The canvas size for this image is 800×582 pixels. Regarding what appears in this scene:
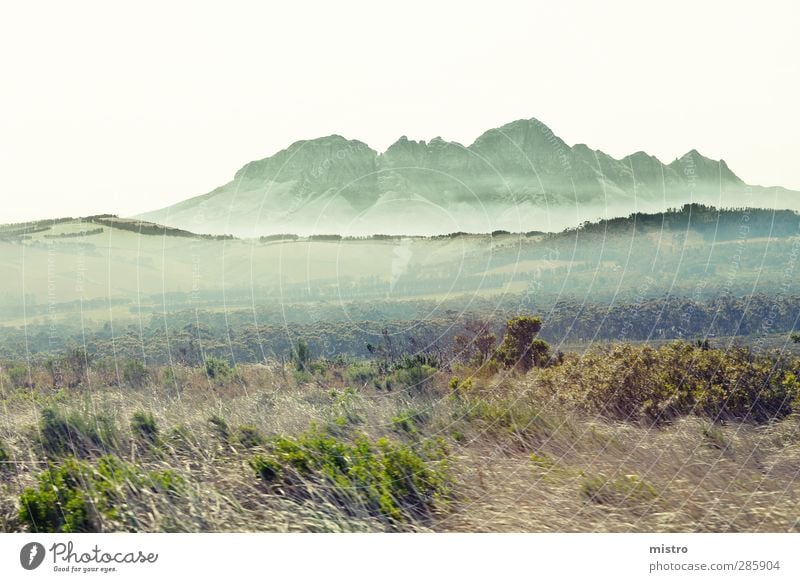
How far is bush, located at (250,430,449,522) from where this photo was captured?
7.77 m

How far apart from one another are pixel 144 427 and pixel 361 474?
311cm

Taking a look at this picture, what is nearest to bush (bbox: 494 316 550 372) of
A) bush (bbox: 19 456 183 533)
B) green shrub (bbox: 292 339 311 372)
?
green shrub (bbox: 292 339 311 372)

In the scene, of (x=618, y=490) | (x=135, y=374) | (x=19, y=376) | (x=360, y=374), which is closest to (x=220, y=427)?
(x=360, y=374)

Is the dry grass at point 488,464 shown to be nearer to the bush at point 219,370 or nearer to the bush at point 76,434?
the bush at point 76,434

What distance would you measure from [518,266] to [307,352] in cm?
391

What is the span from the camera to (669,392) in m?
9.92

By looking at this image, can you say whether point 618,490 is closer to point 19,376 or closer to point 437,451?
point 437,451

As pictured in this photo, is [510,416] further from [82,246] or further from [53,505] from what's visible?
[82,246]

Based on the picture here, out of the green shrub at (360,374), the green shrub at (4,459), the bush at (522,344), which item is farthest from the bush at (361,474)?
the bush at (522,344)

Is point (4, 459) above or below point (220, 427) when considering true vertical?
below
